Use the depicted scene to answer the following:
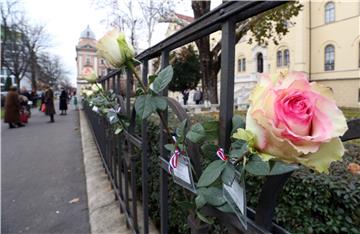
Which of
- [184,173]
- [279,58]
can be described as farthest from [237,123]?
[279,58]

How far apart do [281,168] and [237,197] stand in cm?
20

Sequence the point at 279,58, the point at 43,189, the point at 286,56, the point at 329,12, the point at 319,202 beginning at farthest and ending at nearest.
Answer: the point at 279,58 < the point at 286,56 < the point at 329,12 < the point at 43,189 < the point at 319,202

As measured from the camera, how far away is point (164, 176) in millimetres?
1576

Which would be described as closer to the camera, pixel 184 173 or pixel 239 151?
pixel 239 151

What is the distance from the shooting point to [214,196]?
2.72ft

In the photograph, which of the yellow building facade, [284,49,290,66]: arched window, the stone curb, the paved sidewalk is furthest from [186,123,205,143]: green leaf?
[284,49,290,66]: arched window

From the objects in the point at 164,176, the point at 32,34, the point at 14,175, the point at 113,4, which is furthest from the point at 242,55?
the point at 164,176

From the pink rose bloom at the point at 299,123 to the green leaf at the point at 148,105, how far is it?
564 millimetres

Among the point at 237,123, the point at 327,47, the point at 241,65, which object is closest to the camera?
the point at 237,123

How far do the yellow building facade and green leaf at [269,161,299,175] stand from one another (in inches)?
1071

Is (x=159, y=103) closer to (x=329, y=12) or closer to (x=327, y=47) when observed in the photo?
(x=327, y=47)

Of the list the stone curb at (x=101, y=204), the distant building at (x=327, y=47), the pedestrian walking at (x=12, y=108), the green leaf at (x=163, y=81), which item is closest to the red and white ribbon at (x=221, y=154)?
the green leaf at (x=163, y=81)

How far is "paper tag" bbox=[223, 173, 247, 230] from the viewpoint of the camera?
0.75m

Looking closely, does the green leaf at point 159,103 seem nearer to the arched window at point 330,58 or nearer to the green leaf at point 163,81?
the green leaf at point 163,81
